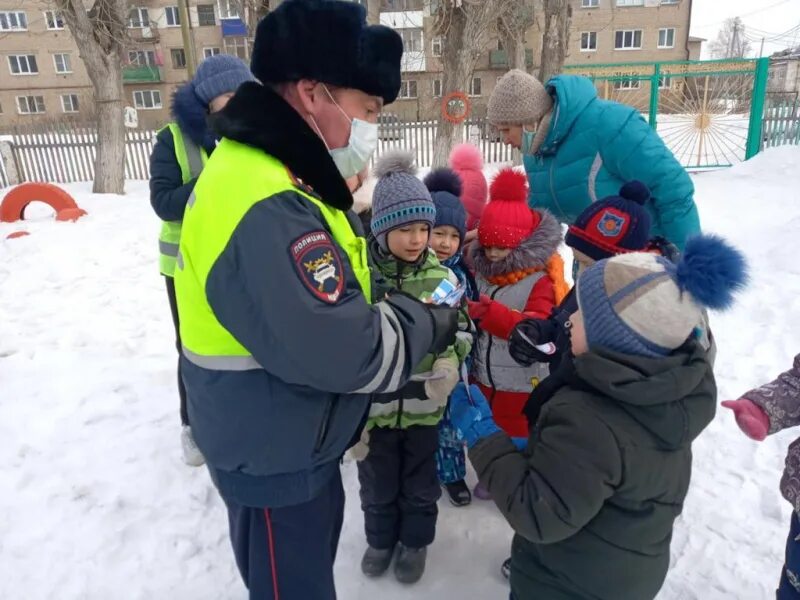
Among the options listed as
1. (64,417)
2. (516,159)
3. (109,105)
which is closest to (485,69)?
(516,159)

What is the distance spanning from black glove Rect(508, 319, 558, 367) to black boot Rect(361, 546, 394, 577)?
1032mm

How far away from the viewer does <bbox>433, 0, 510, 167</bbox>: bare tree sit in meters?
10.4

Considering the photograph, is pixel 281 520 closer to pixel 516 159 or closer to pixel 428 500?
pixel 428 500

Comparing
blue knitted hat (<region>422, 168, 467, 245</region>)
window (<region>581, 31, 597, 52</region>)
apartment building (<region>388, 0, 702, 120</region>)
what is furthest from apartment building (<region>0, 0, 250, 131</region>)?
blue knitted hat (<region>422, 168, 467, 245</region>)

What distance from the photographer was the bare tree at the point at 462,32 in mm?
10406

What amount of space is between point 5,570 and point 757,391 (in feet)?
9.99

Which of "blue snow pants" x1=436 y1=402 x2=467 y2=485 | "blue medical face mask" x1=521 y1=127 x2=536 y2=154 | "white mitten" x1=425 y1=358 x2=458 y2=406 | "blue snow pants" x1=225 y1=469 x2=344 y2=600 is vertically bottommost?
"blue snow pants" x1=436 y1=402 x2=467 y2=485

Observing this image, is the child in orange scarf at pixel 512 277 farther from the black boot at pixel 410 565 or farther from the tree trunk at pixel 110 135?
the tree trunk at pixel 110 135

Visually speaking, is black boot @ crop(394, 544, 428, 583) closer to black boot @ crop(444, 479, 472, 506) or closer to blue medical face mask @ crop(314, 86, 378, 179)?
black boot @ crop(444, 479, 472, 506)

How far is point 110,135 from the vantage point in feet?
35.5

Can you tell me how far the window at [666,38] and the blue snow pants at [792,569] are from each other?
4017 cm

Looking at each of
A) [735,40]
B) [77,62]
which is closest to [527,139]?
[77,62]

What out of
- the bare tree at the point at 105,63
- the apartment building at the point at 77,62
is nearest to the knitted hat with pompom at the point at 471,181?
the bare tree at the point at 105,63

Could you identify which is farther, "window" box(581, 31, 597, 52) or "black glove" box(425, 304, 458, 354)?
"window" box(581, 31, 597, 52)
